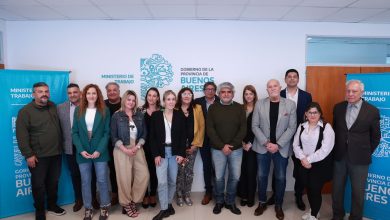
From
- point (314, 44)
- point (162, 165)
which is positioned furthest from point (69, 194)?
point (314, 44)

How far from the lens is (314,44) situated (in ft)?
13.5

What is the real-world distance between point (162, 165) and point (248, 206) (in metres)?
1.39

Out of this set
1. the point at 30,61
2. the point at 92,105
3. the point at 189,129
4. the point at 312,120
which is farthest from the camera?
the point at 30,61

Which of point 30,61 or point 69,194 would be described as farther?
point 30,61

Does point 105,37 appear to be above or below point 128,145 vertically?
above

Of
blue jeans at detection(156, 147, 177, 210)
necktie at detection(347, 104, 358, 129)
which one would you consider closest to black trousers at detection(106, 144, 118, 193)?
blue jeans at detection(156, 147, 177, 210)

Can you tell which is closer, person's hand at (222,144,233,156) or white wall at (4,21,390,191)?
person's hand at (222,144,233,156)

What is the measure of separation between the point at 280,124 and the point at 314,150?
18.2 inches

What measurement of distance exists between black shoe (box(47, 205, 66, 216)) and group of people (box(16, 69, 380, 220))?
0.7 inches

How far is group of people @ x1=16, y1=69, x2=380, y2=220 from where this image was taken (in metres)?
2.79

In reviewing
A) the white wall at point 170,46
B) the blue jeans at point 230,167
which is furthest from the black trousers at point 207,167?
the white wall at point 170,46

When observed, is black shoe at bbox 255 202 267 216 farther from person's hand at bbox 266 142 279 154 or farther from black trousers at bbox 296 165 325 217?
person's hand at bbox 266 142 279 154

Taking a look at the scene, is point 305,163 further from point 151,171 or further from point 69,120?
point 69,120

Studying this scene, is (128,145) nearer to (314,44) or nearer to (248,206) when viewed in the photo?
(248,206)
